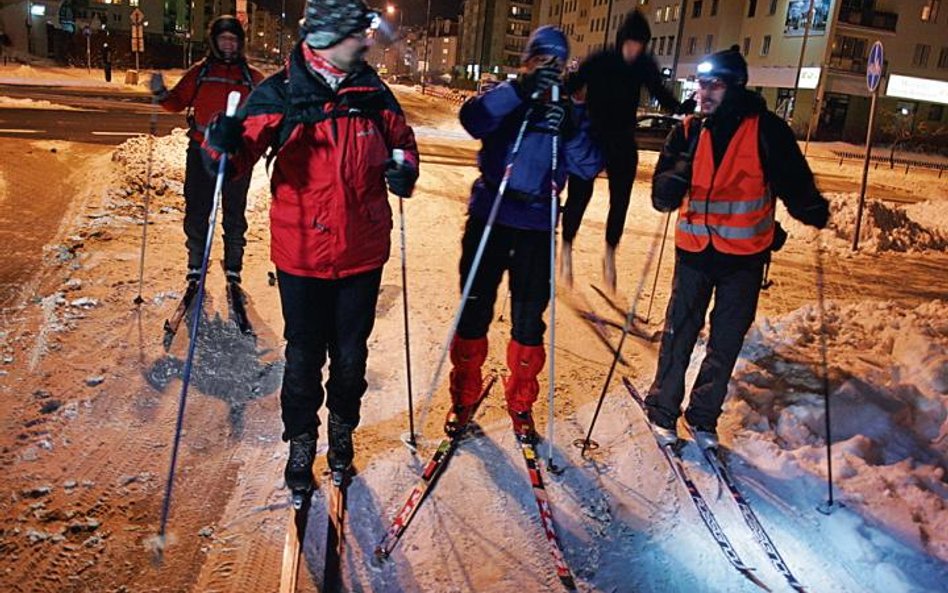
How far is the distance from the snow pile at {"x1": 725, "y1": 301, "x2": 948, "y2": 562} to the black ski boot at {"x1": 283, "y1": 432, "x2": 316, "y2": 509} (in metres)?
2.51

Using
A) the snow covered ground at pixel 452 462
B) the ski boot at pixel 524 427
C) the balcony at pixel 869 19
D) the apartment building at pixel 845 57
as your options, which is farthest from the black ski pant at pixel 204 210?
the balcony at pixel 869 19

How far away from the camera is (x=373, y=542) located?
3.23m

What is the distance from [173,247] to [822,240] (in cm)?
910

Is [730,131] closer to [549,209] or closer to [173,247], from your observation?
[549,209]

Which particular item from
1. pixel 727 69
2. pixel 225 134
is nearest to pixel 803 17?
pixel 727 69

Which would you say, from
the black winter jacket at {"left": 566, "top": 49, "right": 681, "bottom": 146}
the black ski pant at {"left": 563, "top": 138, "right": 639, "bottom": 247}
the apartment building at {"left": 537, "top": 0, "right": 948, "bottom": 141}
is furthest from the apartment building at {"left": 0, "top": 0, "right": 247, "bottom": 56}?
the apartment building at {"left": 537, "top": 0, "right": 948, "bottom": 141}

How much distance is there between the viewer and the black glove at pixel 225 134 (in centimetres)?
298

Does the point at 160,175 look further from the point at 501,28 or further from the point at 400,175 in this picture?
the point at 501,28

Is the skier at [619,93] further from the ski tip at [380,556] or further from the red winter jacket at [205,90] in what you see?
the ski tip at [380,556]

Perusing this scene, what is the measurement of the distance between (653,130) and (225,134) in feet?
79.7

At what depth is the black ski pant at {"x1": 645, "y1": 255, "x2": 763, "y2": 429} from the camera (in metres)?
3.95

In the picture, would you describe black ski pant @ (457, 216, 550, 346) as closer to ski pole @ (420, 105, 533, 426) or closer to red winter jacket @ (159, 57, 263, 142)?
ski pole @ (420, 105, 533, 426)

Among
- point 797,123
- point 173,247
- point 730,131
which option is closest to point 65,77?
point 173,247

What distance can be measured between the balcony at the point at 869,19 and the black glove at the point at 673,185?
48.9 metres
